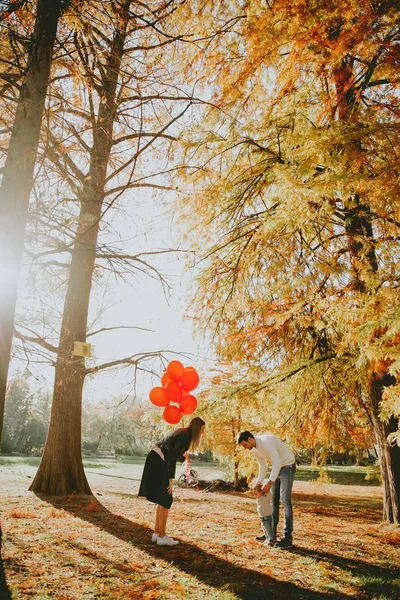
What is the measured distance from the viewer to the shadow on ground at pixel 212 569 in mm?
2979

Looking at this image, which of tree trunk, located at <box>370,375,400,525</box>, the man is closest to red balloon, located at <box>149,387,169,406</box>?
the man

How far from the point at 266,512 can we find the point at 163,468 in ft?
4.29

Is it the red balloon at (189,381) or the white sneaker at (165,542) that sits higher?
the red balloon at (189,381)

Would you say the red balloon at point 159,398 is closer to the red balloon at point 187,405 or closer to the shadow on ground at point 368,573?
the red balloon at point 187,405

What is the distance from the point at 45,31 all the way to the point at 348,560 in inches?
243

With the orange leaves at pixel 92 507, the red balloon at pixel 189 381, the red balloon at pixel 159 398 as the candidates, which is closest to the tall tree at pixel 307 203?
the red balloon at pixel 189 381

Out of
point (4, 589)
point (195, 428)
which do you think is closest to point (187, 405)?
point (195, 428)

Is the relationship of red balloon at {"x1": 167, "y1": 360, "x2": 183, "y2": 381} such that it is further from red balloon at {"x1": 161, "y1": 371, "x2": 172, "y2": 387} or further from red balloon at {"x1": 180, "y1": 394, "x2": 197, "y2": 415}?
red balloon at {"x1": 180, "y1": 394, "x2": 197, "y2": 415}

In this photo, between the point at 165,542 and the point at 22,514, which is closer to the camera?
the point at 165,542

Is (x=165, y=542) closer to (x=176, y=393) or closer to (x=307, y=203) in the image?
(x=176, y=393)

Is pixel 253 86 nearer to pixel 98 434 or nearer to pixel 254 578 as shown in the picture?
pixel 254 578

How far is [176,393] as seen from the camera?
545 centimetres

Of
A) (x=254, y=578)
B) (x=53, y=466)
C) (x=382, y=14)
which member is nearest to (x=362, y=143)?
(x=382, y=14)

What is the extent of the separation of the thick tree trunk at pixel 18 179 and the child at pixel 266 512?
287cm
